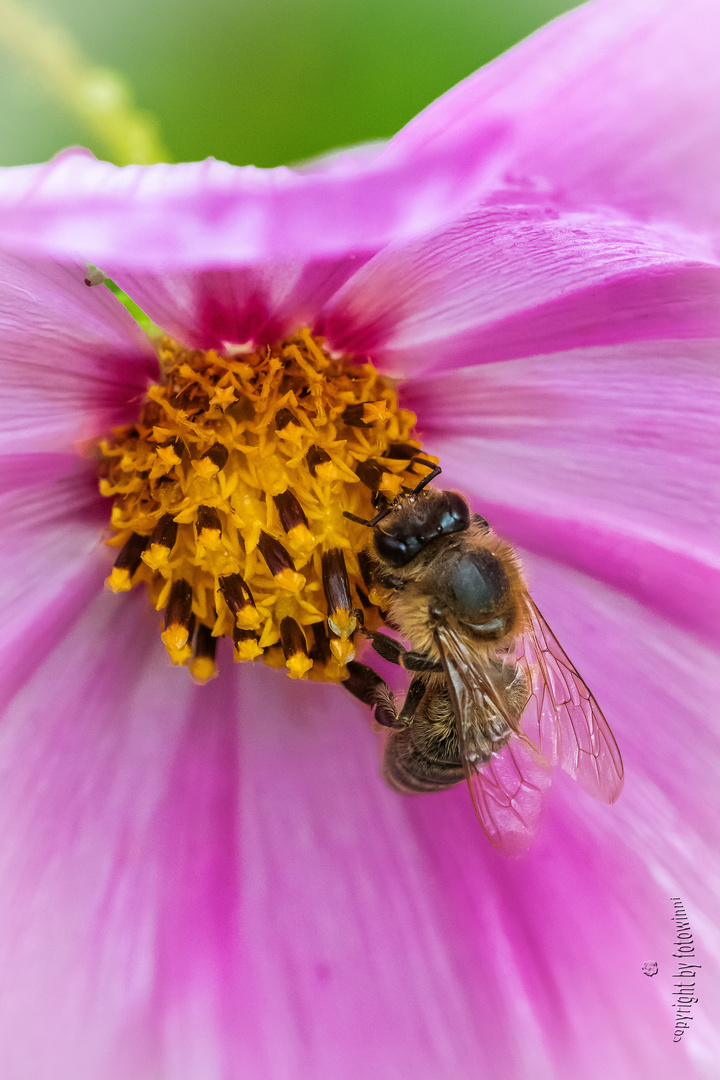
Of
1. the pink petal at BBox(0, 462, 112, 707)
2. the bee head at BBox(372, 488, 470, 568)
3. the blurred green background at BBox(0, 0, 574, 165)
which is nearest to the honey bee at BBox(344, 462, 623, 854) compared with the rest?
the bee head at BBox(372, 488, 470, 568)

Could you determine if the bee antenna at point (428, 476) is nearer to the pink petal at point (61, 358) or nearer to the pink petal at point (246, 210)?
the pink petal at point (61, 358)

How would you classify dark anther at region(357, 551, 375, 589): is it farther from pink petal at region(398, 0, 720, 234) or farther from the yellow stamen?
pink petal at region(398, 0, 720, 234)

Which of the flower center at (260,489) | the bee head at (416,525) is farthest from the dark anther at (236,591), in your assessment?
the bee head at (416,525)

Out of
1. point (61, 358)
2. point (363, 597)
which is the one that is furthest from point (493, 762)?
point (61, 358)

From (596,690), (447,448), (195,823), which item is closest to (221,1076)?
(195,823)

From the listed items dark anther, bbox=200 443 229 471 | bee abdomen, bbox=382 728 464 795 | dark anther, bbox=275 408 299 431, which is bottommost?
bee abdomen, bbox=382 728 464 795

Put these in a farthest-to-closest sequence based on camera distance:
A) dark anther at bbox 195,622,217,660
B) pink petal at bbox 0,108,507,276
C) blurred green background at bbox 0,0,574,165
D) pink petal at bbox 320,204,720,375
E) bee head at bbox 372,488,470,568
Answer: blurred green background at bbox 0,0,574,165 → dark anther at bbox 195,622,217,660 → bee head at bbox 372,488,470,568 → pink petal at bbox 320,204,720,375 → pink petal at bbox 0,108,507,276
